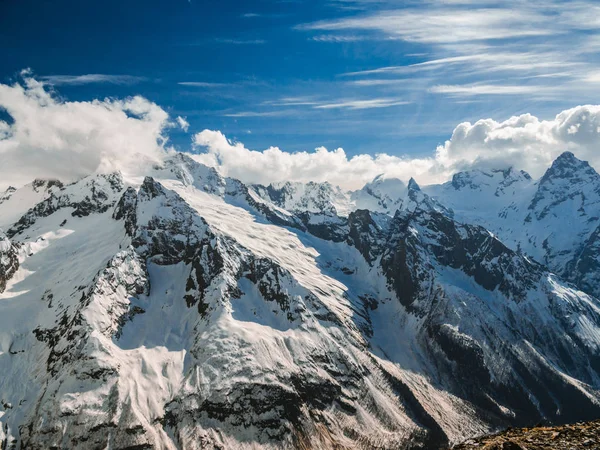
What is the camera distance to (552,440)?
39.5 m

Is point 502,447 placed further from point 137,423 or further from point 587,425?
point 137,423

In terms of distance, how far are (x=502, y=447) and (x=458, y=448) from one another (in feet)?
13.9

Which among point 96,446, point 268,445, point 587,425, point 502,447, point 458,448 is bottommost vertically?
point 268,445

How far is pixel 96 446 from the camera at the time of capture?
184 metres

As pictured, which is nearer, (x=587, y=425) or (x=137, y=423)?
(x=587, y=425)

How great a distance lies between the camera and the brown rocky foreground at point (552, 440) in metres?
37.1

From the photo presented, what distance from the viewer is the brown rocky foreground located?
37.1m

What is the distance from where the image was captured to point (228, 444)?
195875 millimetres

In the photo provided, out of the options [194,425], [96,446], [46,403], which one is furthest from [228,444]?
[46,403]

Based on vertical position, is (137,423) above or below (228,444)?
above

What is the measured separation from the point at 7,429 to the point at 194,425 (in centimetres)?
7660

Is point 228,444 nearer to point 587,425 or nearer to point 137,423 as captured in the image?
point 137,423

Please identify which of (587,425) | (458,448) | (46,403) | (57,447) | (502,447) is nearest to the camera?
(502,447)

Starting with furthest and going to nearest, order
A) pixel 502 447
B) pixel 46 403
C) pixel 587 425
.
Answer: pixel 46 403 → pixel 587 425 → pixel 502 447
